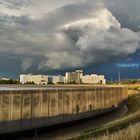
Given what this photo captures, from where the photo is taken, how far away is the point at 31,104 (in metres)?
45.3

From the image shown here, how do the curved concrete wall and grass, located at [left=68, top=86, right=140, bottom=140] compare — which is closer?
grass, located at [left=68, top=86, right=140, bottom=140]

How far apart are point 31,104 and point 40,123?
3287 mm

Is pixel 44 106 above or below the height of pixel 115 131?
below

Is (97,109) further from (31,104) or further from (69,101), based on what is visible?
(31,104)

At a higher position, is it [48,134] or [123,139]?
[123,139]

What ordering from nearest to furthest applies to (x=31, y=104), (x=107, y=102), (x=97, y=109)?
(x=31, y=104) → (x=97, y=109) → (x=107, y=102)

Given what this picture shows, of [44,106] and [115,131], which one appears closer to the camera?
[115,131]

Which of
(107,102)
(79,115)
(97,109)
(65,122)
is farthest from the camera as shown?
(107,102)

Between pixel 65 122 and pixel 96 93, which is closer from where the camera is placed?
pixel 65 122

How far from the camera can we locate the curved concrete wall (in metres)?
40.8

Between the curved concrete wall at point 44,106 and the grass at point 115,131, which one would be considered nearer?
the grass at point 115,131

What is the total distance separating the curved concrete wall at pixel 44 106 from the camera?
134 feet

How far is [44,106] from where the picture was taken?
48.5 m

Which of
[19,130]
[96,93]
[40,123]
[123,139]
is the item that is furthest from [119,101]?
[123,139]
